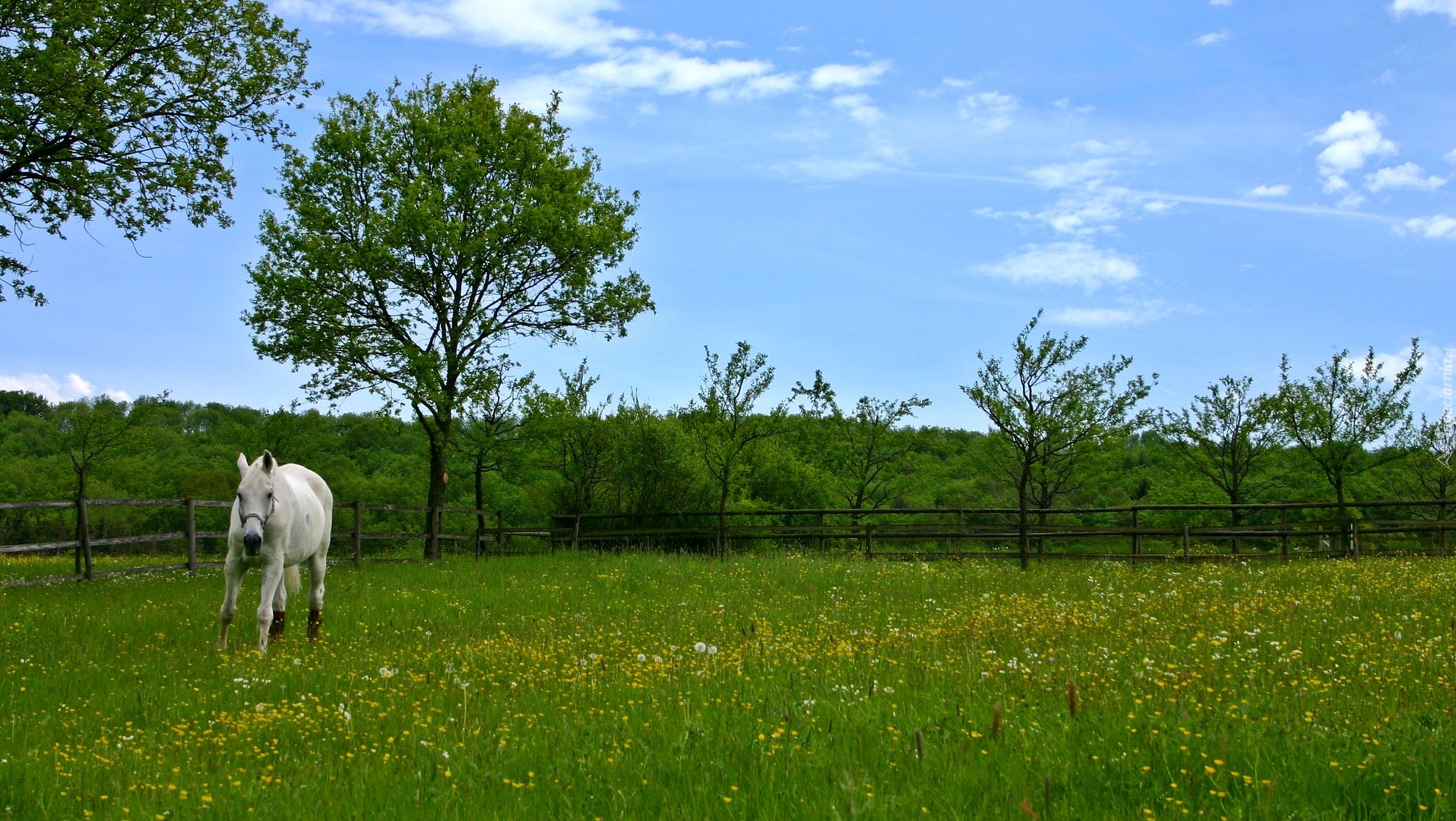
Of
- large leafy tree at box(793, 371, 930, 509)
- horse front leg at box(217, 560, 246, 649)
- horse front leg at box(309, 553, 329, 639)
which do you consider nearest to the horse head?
horse front leg at box(217, 560, 246, 649)

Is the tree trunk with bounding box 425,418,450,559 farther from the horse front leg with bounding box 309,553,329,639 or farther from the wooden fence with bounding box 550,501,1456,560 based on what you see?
the horse front leg with bounding box 309,553,329,639

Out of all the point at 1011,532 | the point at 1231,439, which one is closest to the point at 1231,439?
the point at 1231,439

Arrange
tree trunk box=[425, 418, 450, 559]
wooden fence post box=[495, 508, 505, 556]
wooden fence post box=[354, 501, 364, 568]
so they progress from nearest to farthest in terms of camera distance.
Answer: wooden fence post box=[354, 501, 364, 568], tree trunk box=[425, 418, 450, 559], wooden fence post box=[495, 508, 505, 556]

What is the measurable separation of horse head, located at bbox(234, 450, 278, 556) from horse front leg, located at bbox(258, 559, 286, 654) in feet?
1.04

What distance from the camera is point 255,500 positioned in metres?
9.63

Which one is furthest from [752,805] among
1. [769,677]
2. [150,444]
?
[150,444]

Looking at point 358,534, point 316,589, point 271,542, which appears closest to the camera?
point 271,542

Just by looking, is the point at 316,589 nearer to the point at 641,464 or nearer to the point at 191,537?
the point at 191,537

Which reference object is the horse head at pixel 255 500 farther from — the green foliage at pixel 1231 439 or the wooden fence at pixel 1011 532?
the green foliage at pixel 1231 439

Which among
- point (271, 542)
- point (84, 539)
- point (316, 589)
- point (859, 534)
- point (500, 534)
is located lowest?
point (500, 534)

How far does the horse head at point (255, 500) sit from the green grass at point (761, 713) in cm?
117

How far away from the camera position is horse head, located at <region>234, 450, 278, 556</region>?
31.0 feet

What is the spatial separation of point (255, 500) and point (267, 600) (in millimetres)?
1080

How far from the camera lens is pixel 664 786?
4.64 m
